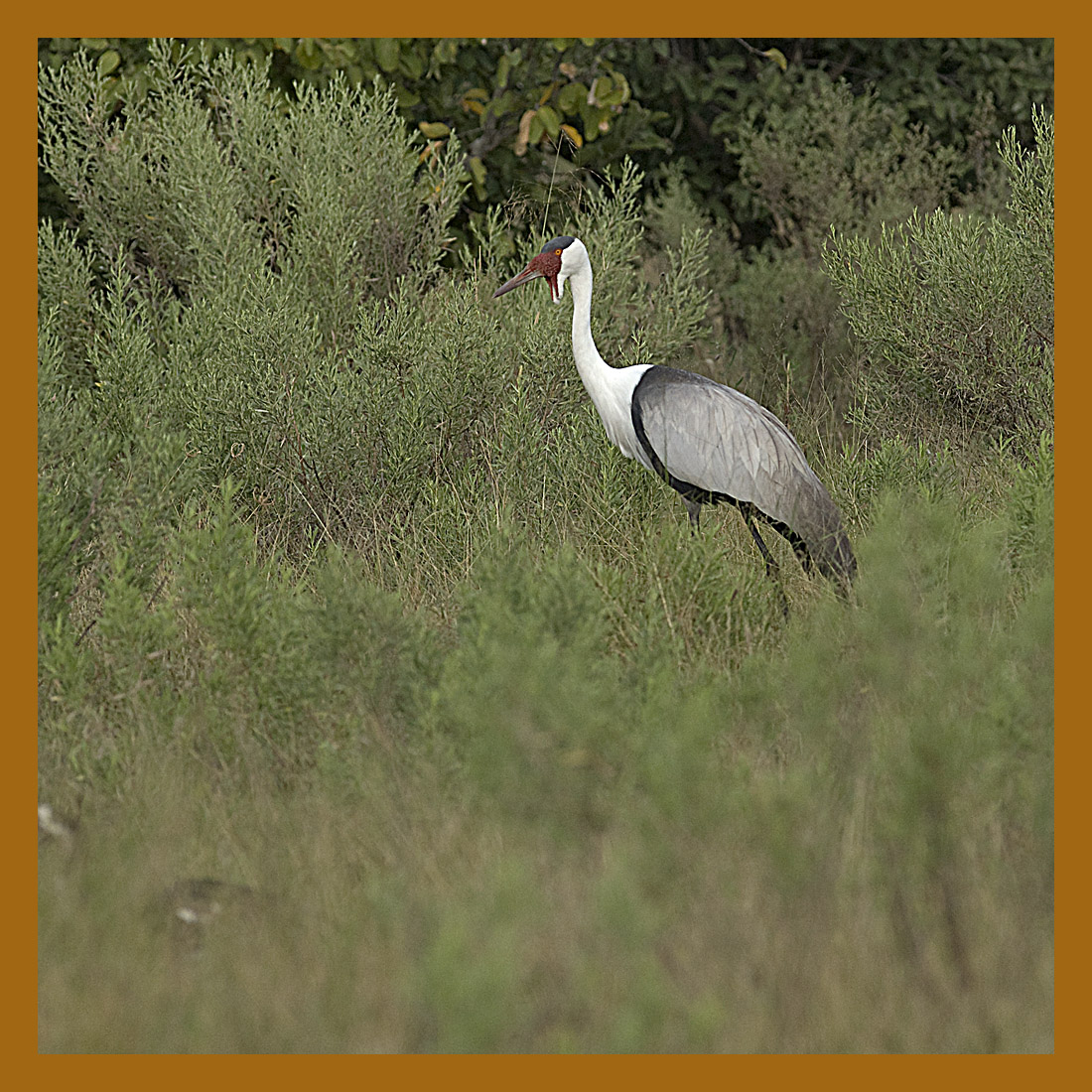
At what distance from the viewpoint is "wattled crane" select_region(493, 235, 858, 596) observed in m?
4.54

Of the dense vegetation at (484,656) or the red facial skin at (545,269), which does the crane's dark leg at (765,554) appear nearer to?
the dense vegetation at (484,656)

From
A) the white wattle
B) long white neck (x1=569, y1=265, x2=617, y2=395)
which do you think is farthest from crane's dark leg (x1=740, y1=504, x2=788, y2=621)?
long white neck (x1=569, y1=265, x2=617, y2=395)

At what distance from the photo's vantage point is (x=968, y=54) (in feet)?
28.6

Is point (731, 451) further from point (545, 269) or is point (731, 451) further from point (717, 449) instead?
point (545, 269)

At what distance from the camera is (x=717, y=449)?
15.2 ft

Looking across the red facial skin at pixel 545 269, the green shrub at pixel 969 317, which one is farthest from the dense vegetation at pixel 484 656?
the red facial skin at pixel 545 269

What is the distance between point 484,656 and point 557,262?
2247mm

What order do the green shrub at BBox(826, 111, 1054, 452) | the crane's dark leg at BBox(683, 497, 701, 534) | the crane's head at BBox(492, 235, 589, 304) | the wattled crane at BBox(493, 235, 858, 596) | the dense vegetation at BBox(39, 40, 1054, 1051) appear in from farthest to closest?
the green shrub at BBox(826, 111, 1054, 452), the crane's head at BBox(492, 235, 589, 304), the crane's dark leg at BBox(683, 497, 701, 534), the wattled crane at BBox(493, 235, 858, 596), the dense vegetation at BBox(39, 40, 1054, 1051)

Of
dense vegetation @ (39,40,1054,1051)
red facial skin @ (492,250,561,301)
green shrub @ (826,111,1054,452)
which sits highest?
green shrub @ (826,111,1054,452)

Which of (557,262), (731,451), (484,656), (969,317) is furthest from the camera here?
(969,317)

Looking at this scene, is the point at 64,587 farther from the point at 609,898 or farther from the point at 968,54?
the point at 968,54

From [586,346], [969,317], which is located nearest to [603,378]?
[586,346]

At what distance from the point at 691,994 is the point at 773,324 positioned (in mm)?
5792

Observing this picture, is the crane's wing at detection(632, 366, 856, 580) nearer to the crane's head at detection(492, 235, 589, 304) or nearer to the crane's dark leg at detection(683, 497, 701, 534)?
the crane's dark leg at detection(683, 497, 701, 534)
